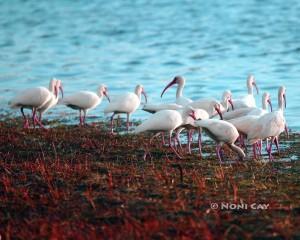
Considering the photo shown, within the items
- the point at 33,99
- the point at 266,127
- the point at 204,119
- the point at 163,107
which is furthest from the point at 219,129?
the point at 33,99

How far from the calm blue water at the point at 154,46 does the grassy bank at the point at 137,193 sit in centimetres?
454

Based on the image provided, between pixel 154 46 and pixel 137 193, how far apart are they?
77.5 feet

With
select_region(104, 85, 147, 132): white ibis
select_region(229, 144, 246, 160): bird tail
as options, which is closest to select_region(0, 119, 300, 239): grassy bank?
select_region(229, 144, 246, 160): bird tail

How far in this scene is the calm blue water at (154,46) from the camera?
2294 cm

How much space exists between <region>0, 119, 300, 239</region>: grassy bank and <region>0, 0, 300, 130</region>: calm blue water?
4.54m

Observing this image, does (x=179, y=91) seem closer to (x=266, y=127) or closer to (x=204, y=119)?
(x=204, y=119)

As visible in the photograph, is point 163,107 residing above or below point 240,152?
above

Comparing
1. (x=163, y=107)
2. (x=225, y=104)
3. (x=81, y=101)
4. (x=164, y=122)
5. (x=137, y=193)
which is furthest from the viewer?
(x=81, y=101)

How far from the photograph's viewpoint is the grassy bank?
7.80 m

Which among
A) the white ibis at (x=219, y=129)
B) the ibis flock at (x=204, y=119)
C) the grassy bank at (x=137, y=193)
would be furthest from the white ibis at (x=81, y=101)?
the white ibis at (x=219, y=129)

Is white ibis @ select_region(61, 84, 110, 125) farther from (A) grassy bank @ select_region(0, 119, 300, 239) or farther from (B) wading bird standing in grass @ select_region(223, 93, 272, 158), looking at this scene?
(B) wading bird standing in grass @ select_region(223, 93, 272, 158)

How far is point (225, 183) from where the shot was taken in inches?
389

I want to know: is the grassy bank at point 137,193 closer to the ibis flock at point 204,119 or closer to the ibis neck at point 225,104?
the ibis flock at point 204,119

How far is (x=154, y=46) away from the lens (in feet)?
107
